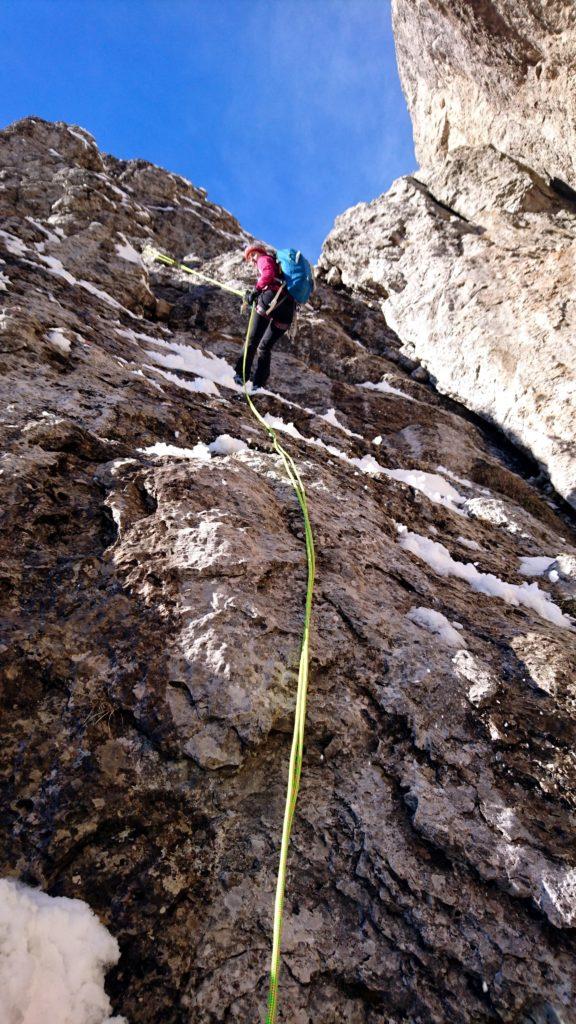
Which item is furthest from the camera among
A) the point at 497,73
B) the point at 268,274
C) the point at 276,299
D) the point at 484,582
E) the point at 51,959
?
the point at 497,73

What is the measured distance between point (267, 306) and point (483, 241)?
6927 millimetres

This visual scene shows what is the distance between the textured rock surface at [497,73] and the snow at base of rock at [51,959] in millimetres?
14224

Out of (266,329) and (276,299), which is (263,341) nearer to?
(266,329)

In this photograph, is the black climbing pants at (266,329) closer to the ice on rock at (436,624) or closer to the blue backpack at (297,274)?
the blue backpack at (297,274)

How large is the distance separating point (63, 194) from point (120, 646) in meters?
15.9

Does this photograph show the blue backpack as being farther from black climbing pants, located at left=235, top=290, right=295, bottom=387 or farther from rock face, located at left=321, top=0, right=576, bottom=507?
rock face, located at left=321, top=0, right=576, bottom=507

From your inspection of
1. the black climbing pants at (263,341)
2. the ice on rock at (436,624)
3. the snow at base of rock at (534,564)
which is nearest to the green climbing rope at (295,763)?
the ice on rock at (436,624)

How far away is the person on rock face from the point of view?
339 inches

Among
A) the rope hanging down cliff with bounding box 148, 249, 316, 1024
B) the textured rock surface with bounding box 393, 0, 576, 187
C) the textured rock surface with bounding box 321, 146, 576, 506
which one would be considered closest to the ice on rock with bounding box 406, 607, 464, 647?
the rope hanging down cliff with bounding box 148, 249, 316, 1024

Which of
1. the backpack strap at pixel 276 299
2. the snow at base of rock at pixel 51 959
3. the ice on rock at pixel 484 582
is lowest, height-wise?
the snow at base of rock at pixel 51 959

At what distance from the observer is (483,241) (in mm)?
→ 12070

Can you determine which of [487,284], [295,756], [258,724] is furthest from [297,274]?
[295,756]

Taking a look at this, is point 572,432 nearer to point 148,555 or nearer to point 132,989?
point 148,555

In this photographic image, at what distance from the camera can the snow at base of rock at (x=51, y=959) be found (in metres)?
1.87
